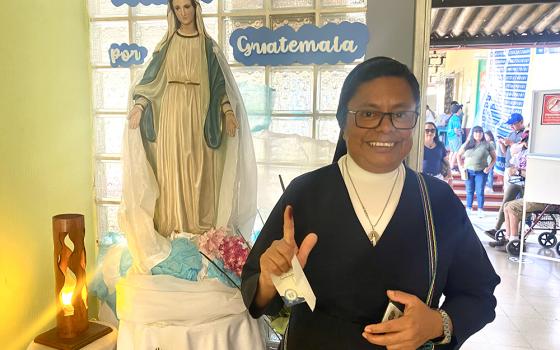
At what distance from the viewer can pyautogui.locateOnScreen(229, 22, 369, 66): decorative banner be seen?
1.91m

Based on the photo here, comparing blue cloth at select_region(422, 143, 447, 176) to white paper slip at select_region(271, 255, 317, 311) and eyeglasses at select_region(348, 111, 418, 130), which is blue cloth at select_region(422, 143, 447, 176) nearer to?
eyeglasses at select_region(348, 111, 418, 130)

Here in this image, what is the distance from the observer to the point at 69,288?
1.70 meters

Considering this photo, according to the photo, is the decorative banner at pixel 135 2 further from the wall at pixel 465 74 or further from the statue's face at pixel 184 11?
the wall at pixel 465 74

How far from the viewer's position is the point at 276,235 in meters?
1.07

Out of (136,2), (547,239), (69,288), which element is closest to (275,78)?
(136,2)

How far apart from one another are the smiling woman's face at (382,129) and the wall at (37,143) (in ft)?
4.62

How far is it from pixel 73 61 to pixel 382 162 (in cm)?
169

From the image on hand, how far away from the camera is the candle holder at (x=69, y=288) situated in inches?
65.6

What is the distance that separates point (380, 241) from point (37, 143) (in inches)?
61.5

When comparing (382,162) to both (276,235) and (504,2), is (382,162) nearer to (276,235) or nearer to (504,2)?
(276,235)

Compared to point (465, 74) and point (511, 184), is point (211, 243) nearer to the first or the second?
point (511, 184)

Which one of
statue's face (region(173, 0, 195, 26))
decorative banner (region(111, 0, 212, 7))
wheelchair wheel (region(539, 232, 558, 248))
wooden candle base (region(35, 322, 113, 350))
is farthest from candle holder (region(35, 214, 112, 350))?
wheelchair wheel (region(539, 232, 558, 248))

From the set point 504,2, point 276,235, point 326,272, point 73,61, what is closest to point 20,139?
point 73,61

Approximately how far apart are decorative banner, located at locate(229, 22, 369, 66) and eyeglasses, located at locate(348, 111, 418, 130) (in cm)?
97
